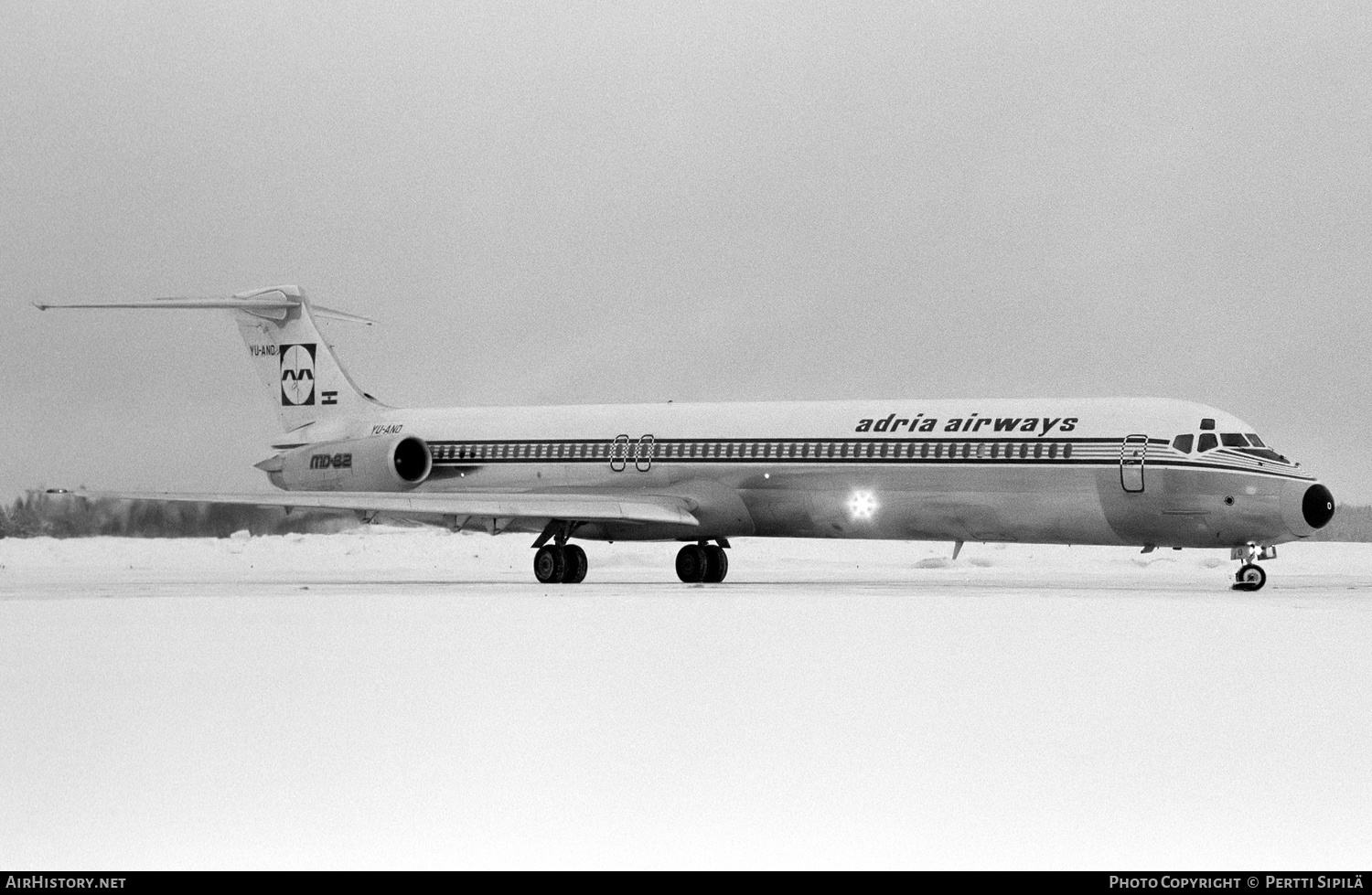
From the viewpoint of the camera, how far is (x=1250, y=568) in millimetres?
26594

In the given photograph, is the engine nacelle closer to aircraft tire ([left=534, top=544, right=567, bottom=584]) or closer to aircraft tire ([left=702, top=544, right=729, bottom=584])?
aircraft tire ([left=534, top=544, right=567, bottom=584])

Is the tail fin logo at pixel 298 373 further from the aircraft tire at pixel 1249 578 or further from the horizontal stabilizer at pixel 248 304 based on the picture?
the aircraft tire at pixel 1249 578

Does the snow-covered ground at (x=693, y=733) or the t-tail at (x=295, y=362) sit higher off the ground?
the t-tail at (x=295, y=362)

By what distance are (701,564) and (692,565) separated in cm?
16

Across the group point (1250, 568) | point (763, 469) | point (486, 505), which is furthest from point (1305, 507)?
point (486, 505)

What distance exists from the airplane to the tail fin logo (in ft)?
0.13

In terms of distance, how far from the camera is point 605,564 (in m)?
40.2

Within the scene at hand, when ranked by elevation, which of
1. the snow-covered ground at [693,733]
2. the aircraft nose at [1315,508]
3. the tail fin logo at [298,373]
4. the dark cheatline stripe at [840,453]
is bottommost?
the snow-covered ground at [693,733]

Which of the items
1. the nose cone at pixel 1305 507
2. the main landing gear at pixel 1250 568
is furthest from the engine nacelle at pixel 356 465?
the nose cone at pixel 1305 507

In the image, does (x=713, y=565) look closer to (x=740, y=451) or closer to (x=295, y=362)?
(x=740, y=451)

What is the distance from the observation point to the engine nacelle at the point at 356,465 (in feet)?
114

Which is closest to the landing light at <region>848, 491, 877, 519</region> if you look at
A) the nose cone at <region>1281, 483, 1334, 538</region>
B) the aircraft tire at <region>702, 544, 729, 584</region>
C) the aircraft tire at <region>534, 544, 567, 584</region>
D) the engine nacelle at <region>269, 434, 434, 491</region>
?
the aircraft tire at <region>702, 544, 729, 584</region>

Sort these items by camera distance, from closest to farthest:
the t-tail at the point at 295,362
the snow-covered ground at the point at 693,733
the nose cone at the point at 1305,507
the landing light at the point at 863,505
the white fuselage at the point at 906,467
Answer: the snow-covered ground at the point at 693,733, the nose cone at the point at 1305,507, the white fuselage at the point at 906,467, the landing light at the point at 863,505, the t-tail at the point at 295,362

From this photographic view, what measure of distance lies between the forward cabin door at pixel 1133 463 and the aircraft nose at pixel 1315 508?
240 cm
